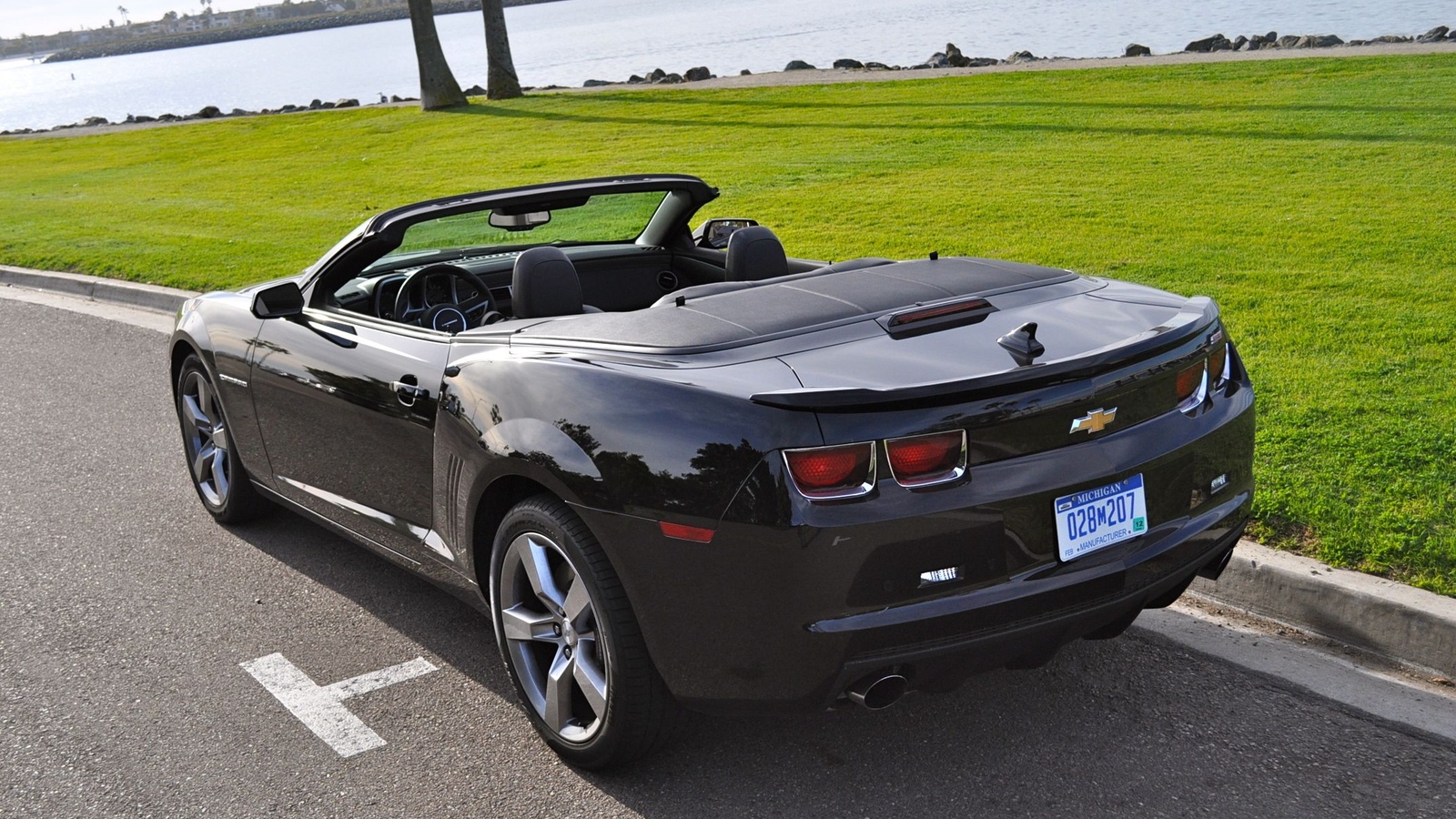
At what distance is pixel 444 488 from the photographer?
12.6 feet

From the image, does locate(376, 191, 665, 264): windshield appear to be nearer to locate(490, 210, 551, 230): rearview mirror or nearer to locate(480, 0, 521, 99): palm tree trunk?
Answer: locate(490, 210, 551, 230): rearview mirror

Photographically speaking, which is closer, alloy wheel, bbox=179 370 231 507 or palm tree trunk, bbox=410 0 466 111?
alloy wheel, bbox=179 370 231 507

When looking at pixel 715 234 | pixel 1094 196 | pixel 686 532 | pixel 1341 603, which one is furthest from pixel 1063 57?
pixel 686 532

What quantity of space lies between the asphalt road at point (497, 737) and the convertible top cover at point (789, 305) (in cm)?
116

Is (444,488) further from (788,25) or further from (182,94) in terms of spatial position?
(182,94)

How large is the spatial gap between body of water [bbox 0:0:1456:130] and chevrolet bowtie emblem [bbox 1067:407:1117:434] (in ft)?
99.3

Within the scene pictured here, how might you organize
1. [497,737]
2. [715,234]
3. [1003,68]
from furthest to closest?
[1003,68] < [715,234] < [497,737]

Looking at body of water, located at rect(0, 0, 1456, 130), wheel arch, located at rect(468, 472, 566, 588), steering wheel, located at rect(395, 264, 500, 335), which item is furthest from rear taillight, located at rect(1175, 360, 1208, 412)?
body of water, located at rect(0, 0, 1456, 130)

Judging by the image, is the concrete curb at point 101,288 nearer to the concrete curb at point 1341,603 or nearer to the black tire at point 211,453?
the black tire at point 211,453

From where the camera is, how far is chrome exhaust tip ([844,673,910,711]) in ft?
9.61

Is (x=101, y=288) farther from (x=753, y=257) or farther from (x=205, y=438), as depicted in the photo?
(x=753, y=257)

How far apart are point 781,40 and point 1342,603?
49.9 m

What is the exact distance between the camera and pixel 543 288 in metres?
4.00

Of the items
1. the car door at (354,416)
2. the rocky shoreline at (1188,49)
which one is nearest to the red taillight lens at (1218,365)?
the car door at (354,416)
